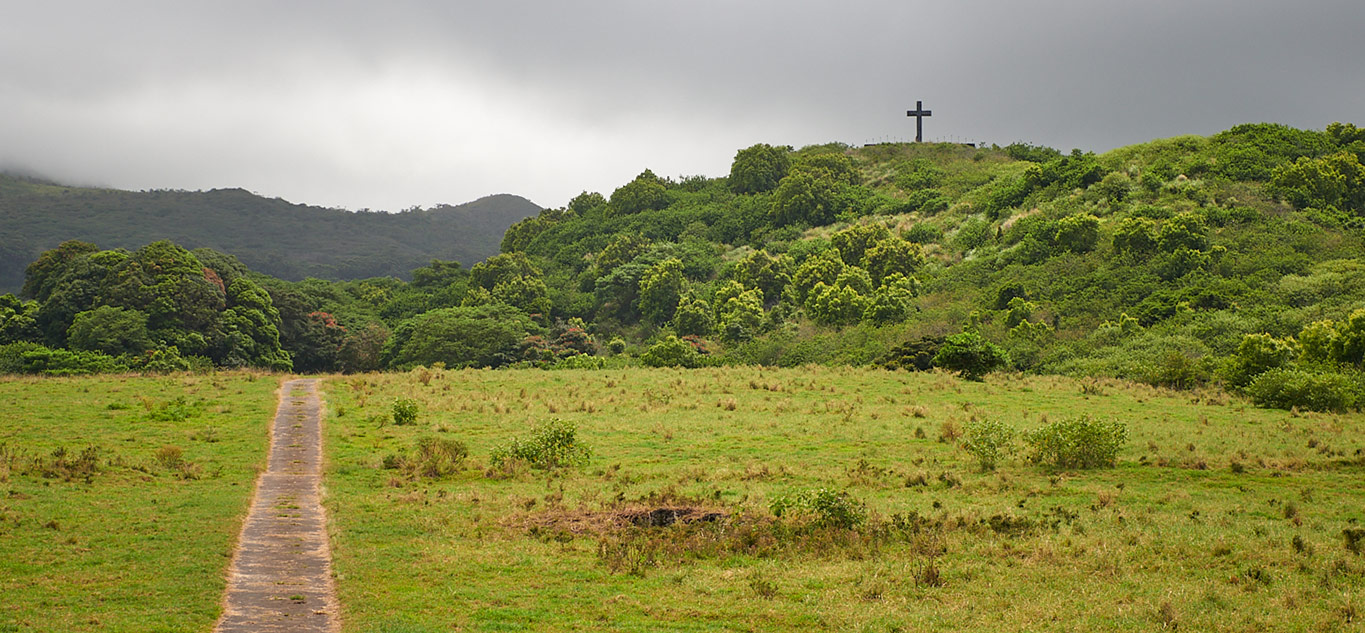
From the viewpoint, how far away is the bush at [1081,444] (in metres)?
25.2

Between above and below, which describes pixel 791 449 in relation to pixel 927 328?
below

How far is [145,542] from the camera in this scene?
1625 centimetres

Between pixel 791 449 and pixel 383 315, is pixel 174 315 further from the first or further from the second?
pixel 791 449

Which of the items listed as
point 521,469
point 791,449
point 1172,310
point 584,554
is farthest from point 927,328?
point 584,554

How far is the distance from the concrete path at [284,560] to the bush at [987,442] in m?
16.1

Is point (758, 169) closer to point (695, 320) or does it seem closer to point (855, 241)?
point (855, 241)

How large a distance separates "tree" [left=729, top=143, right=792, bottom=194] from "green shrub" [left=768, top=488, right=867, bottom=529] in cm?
12698

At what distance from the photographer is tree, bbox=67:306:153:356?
6506cm

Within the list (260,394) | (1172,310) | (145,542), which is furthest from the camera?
(1172,310)

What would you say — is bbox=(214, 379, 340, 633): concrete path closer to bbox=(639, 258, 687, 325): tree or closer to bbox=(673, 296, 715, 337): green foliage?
bbox=(673, 296, 715, 337): green foliage

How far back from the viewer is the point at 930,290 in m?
85.9

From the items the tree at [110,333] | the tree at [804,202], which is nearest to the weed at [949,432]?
the tree at [110,333]

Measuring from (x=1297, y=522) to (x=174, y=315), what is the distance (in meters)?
71.2

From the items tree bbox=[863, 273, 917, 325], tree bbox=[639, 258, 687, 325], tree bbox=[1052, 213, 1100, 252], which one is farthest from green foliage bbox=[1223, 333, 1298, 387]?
tree bbox=[639, 258, 687, 325]
